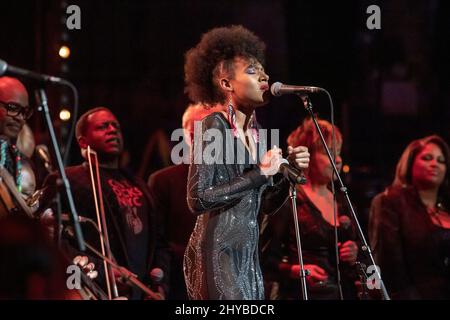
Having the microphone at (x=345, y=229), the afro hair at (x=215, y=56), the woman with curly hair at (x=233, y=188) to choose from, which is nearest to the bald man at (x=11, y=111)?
the afro hair at (x=215, y=56)

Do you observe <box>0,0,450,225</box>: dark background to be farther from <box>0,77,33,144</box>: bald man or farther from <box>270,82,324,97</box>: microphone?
<box>270,82,324,97</box>: microphone

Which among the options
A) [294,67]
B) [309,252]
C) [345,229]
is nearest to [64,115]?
[309,252]

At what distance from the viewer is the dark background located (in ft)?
24.3

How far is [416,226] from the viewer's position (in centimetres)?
572

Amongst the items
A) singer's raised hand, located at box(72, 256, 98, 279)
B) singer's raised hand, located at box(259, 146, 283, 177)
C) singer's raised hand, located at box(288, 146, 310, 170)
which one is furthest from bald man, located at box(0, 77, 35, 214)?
singer's raised hand, located at box(288, 146, 310, 170)

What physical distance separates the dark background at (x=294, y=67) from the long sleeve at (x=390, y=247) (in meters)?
1.28

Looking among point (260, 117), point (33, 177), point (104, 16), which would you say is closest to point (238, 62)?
point (33, 177)

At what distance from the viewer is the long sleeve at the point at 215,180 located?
3.66 metres

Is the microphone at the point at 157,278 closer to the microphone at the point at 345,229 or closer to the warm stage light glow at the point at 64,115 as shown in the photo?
the microphone at the point at 345,229

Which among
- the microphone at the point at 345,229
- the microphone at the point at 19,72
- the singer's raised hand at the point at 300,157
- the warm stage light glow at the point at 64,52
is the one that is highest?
the warm stage light glow at the point at 64,52

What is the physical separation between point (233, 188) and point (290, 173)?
28 centimetres

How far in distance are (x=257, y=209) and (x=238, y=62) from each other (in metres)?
0.80

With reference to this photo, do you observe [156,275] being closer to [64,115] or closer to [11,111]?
[11,111]

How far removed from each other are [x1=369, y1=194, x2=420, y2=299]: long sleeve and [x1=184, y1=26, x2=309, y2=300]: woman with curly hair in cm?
186
